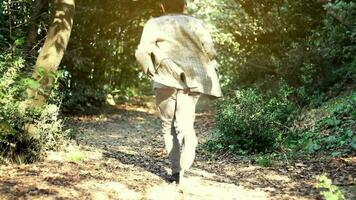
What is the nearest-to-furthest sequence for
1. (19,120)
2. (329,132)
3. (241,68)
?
(19,120) < (329,132) < (241,68)

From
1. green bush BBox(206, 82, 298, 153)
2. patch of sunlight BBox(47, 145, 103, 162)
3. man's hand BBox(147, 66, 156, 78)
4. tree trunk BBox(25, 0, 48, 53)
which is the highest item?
tree trunk BBox(25, 0, 48, 53)

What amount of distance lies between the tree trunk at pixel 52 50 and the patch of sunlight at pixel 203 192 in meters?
2.31

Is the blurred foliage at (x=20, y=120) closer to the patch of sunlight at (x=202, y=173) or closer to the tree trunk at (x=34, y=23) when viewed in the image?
the patch of sunlight at (x=202, y=173)

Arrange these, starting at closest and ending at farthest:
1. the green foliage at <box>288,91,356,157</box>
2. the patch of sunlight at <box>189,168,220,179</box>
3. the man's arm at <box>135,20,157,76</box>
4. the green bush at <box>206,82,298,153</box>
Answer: the man's arm at <box>135,20,157,76</box>, the patch of sunlight at <box>189,168,220,179</box>, the green foliage at <box>288,91,356,157</box>, the green bush at <box>206,82,298,153</box>

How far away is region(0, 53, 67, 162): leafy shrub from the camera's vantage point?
18.5 ft

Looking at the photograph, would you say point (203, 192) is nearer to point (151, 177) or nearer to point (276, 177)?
point (151, 177)

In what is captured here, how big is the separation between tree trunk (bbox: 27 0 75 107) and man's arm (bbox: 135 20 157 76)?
169 centimetres

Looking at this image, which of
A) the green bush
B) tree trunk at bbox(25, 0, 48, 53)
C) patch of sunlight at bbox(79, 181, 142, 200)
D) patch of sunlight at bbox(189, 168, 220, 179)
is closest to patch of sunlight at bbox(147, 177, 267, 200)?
patch of sunlight at bbox(79, 181, 142, 200)

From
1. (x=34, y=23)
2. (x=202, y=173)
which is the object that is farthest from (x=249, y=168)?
(x=34, y=23)

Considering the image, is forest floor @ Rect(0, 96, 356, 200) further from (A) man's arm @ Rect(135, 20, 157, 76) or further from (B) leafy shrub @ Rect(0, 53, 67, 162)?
(A) man's arm @ Rect(135, 20, 157, 76)

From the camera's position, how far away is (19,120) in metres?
5.82

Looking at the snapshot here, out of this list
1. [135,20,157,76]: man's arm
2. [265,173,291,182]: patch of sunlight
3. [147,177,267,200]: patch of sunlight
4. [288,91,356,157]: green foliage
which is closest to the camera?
[147,177,267,200]: patch of sunlight

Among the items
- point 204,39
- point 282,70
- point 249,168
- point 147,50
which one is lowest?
point 249,168

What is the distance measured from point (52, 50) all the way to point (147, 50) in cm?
198
